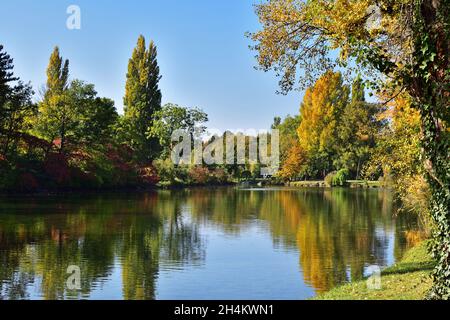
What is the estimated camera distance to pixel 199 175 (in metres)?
52.3

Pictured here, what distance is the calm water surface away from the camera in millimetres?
10953

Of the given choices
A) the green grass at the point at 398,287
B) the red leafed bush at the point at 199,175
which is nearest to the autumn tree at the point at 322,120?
the red leafed bush at the point at 199,175

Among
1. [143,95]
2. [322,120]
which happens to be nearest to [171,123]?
[143,95]

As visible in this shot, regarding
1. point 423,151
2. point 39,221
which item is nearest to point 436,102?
point 423,151

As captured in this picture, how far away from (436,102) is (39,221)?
53.3 ft

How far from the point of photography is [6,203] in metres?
26.7

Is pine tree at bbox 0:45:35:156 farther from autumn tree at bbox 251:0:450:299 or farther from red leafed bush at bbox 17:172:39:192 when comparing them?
autumn tree at bbox 251:0:450:299

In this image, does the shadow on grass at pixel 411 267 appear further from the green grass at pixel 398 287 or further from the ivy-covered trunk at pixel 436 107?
the ivy-covered trunk at pixel 436 107

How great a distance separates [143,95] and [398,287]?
45.1 metres

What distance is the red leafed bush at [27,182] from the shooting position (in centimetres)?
3247

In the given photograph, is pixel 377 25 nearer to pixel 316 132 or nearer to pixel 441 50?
pixel 441 50

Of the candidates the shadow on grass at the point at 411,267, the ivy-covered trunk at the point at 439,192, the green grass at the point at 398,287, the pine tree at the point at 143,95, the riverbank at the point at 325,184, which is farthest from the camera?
the riverbank at the point at 325,184

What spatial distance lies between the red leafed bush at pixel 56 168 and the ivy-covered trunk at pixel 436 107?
3060 centimetres

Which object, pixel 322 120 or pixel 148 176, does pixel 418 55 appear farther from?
pixel 322 120
